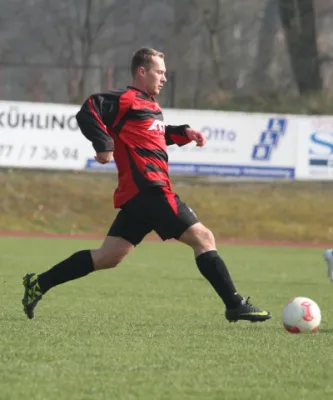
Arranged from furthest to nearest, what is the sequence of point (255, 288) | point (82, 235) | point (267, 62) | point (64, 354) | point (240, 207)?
1. point (267, 62)
2. point (240, 207)
3. point (82, 235)
4. point (255, 288)
5. point (64, 354)

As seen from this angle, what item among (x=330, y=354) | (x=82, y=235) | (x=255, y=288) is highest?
(x=330, y=354)

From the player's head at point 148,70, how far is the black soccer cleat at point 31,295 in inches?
62.3

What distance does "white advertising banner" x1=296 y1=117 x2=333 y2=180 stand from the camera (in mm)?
24188

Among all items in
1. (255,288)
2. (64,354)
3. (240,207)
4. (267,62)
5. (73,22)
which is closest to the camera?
(64,354)

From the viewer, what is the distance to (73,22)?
37.5 m

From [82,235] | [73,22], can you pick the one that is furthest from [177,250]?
[73,22]

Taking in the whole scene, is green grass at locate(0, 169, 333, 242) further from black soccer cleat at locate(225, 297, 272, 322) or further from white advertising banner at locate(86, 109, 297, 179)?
black soccer cleat at locate(225, 297, 272, 322)

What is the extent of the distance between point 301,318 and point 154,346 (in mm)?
1283

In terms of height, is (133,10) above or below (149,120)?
below

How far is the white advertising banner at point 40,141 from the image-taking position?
77.0 feet

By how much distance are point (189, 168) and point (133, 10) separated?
15047mm

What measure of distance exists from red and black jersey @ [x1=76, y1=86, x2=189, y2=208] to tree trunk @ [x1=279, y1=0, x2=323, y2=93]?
23.8 metres

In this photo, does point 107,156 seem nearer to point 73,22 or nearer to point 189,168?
point 189,168

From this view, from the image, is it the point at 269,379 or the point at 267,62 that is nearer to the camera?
the point at 269,379
